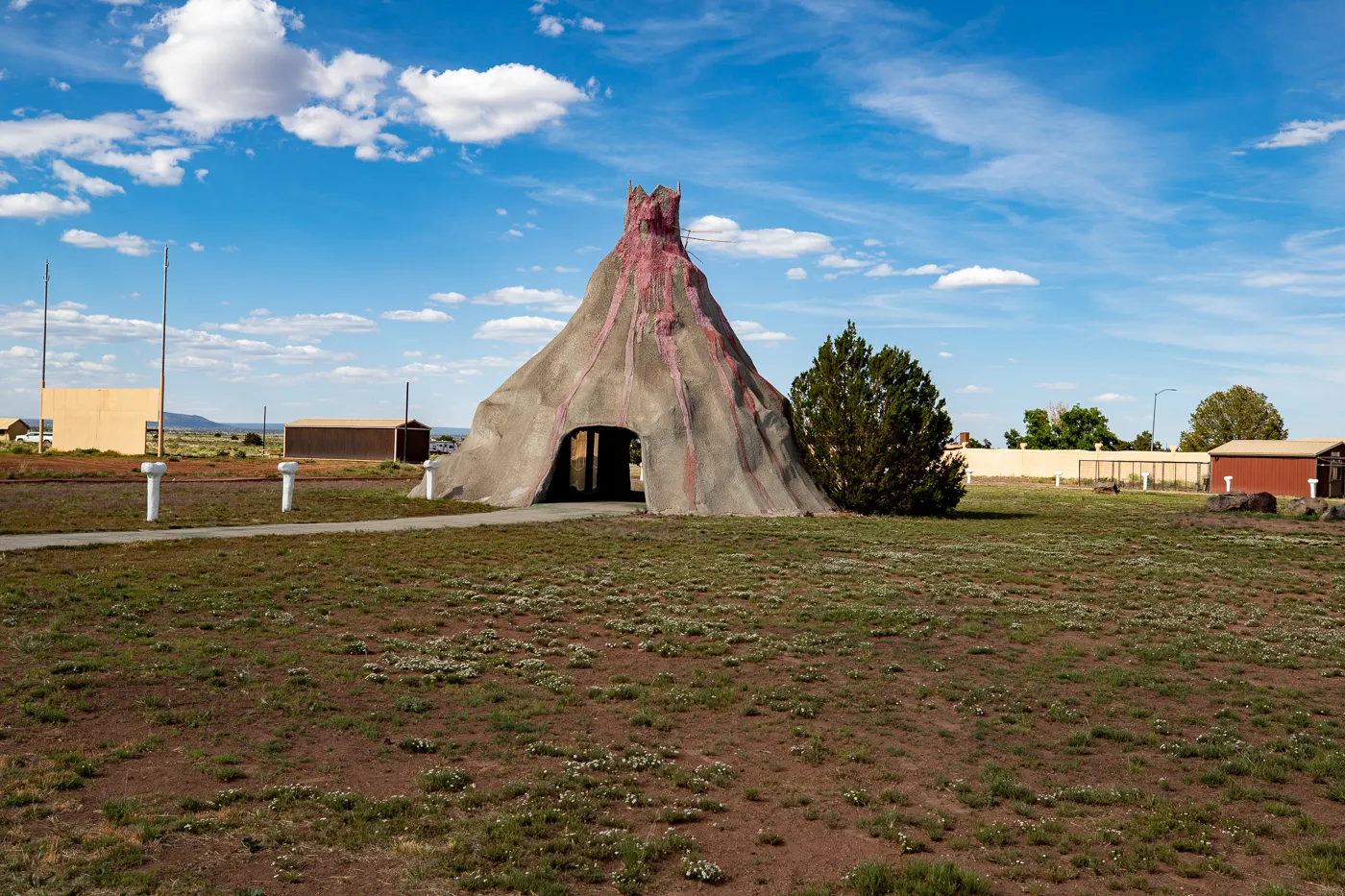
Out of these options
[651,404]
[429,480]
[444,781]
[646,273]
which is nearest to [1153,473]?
[646,273]

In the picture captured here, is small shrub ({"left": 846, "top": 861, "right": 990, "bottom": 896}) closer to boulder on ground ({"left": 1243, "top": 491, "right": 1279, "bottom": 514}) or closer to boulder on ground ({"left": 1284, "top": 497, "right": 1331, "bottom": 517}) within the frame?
boulder on ground ({"left": 1243, "top": 491, "right": 1279, "bottom": 514})

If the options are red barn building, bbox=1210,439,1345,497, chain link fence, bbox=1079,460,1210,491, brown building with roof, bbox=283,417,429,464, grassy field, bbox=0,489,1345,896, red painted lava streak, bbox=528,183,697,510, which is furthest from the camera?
brown building with roof, bbox=283,417,429,464

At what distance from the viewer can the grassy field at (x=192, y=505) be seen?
19766mm

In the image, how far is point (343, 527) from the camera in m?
20.5

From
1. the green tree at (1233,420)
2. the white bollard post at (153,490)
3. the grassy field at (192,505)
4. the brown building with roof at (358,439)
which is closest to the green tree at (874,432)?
the grassy field at (192,505)

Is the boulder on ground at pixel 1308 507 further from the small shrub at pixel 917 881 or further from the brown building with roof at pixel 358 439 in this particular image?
the brown building with roof at pixel 358 439

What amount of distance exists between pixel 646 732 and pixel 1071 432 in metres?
85.8

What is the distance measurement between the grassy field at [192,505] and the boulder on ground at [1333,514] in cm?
2728

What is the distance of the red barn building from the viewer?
163 ft

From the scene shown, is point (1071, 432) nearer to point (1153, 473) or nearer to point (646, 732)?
point (1153, 473)

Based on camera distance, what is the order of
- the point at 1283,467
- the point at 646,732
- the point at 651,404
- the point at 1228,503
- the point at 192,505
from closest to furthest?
the point at 646,732 < the point at 192,505 < the point at 651,404 < the point at 1228,503 < the point at 1283,467

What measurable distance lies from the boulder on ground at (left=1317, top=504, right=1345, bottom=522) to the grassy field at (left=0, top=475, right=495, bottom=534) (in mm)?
27278

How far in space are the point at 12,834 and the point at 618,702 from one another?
479cm

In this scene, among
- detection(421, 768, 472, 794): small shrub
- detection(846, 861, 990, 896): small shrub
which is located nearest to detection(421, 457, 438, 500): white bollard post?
detection(421, 768, 472, 794): small shrub
